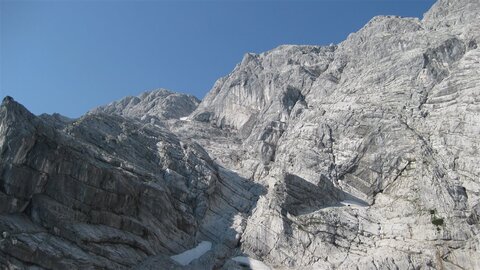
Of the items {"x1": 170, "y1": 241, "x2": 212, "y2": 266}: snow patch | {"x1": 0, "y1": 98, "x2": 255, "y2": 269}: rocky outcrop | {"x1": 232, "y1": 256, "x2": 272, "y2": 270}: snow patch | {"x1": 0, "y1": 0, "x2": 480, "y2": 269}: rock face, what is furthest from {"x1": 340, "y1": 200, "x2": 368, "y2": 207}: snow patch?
{"x1": 170, "y1": 241, "x2": 212, "y2": 266}: snow patch

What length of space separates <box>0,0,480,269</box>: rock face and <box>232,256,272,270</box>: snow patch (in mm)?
706

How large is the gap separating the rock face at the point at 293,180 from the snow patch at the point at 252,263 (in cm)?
71

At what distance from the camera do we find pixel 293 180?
66.9m

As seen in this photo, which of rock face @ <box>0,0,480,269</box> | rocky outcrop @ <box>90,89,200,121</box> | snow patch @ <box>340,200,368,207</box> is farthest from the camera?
rocky outcrop @ <box>90,89,200,121</box>

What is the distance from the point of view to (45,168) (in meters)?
51.4

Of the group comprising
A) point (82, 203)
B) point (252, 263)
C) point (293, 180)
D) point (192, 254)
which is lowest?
point (192, 254)

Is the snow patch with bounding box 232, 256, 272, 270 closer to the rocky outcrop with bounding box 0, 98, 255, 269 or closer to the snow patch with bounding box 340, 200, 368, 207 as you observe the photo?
the rocky outcrop with bounding box 0, 98, 255, 269

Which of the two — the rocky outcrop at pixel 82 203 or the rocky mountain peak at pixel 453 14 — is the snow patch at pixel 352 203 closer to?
the rocky outcrop at pixel 82 203

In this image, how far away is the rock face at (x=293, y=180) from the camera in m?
50.6

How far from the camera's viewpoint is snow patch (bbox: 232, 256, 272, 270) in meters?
56.5

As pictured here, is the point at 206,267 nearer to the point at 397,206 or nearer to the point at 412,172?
the point at 397,206

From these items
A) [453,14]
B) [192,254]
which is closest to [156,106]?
[453,14]

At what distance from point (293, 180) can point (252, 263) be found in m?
14.3

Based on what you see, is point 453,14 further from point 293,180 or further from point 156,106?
point 156,106
